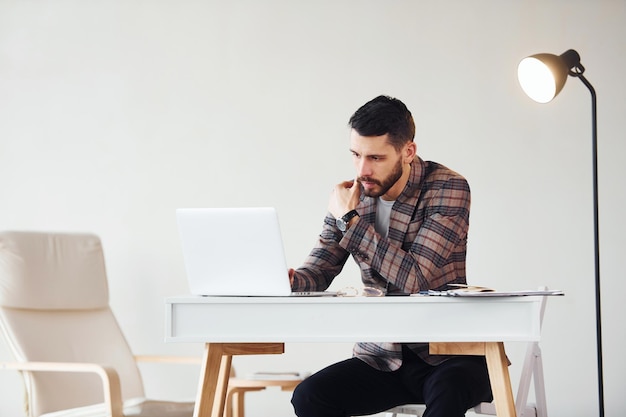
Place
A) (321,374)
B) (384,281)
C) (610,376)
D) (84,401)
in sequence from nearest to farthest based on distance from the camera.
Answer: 1. (321,374)
2. (384,281)
3. (84,401)
4. (610,376)

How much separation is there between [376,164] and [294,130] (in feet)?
5.10

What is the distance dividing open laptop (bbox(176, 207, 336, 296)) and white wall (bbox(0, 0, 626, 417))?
1898 mm

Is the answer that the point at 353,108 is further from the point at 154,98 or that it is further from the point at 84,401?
the point at 84,401

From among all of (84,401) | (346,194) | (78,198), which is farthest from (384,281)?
(78,198)

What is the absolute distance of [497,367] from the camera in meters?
1.87

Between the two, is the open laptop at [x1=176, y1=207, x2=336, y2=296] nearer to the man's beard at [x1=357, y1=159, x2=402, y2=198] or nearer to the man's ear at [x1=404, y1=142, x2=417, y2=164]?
the man's beard at [x1=357, y1=159, x2=402, y2=198]

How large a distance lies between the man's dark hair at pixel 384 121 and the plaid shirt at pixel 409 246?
0.30 feet

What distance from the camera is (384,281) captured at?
2.37 metres

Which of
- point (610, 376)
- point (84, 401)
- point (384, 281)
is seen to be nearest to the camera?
point (384, 281)

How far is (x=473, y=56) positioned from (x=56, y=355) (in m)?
2.25

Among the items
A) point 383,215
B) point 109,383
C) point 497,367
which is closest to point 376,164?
point 383,215

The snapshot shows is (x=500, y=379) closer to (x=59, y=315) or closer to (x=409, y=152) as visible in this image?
(x=409, y=152)

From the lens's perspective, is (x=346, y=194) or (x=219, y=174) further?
(x=219, y=174)

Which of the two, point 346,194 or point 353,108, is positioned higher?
point 353,108
